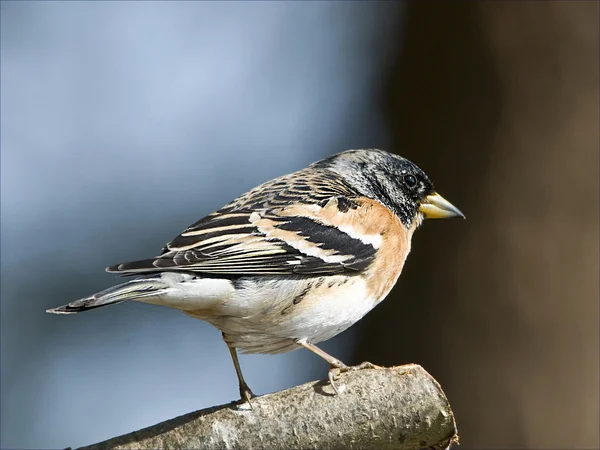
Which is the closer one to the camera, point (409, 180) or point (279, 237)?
point (279, 237)

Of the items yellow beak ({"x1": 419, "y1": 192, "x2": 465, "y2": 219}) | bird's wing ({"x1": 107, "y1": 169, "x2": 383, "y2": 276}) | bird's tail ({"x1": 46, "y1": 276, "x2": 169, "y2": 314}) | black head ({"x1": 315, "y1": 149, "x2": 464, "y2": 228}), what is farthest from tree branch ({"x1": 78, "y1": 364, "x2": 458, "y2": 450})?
yellow beak ({"x1": 419, "y1": 192, "x2": 465, "y2": 219})

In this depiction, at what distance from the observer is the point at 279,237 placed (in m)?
4.35

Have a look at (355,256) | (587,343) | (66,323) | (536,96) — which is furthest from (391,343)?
(66,323)

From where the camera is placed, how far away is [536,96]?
266 inches

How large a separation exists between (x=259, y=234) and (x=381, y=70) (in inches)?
151

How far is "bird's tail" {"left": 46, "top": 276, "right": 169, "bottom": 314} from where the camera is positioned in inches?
133

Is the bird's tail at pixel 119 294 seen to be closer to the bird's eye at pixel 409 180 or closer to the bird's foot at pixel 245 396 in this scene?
the bird's foot at pixel 245 396

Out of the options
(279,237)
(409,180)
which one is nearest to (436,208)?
(409,180)

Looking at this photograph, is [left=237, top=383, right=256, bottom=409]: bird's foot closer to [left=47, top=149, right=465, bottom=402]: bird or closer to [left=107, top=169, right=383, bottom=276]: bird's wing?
[left=47, top=149, right=465, bottom=402]: bird

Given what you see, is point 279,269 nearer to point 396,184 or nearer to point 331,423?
point 331,423

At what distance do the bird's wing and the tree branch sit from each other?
2.25 feet

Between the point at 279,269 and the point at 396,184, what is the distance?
137 cm

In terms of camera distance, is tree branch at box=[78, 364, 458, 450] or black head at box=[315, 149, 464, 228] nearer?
tree branch at box=[78, 364, 458, 450]

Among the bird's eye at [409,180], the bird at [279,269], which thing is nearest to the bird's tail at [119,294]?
the bird at [279,269]
